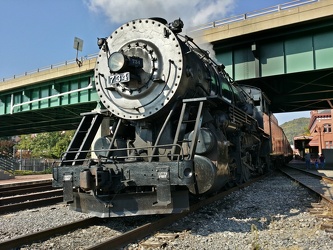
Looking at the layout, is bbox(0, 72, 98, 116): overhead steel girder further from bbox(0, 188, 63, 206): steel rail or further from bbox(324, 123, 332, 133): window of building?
bbox(324, 123, 332, 133): window of building

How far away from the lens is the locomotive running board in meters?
4.69

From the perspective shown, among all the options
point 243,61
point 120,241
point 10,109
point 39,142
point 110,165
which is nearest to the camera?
point 120,241

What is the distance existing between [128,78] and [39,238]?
2886mm

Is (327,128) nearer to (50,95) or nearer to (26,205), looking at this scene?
(50,95)

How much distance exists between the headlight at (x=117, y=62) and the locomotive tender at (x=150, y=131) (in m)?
0.02

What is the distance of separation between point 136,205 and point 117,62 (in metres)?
2.47

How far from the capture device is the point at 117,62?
5.55 meters

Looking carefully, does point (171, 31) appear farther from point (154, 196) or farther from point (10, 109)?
point (10, 109)

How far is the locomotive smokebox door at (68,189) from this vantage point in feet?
16.9

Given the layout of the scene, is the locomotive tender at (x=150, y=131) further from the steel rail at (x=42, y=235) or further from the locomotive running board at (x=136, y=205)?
the steel rail at (x=42, y=235)

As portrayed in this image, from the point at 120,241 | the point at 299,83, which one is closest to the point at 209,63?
the point at 120,241

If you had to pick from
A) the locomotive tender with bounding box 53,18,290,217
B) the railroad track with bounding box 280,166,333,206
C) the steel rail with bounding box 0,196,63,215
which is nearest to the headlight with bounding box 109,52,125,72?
the locomotive tender with bounding box 53,18,290,217

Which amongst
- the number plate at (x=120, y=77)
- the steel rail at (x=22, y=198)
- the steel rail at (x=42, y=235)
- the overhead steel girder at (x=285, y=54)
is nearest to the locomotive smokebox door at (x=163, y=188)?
the steel rail at (x=42, y=235)

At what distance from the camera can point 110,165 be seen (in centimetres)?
507
